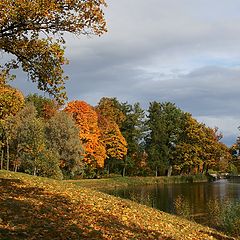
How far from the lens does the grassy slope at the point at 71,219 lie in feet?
33.4

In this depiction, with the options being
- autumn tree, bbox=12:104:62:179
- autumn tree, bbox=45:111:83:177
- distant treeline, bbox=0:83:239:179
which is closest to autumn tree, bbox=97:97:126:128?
distant treeline, bbox=0:83:239:179

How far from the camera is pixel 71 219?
11.9m

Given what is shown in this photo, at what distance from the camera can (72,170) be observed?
52656 mm

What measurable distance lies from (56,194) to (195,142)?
6937 centimetres

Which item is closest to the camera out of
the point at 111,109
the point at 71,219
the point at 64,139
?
the point at 71,219

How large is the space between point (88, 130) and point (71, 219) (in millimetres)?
48923

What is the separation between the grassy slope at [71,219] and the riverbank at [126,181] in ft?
122

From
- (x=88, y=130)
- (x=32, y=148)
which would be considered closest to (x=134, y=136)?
(x=88, y=130)

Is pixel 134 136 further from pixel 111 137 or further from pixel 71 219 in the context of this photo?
pixel 71 219

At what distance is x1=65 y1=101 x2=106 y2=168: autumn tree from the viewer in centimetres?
6019

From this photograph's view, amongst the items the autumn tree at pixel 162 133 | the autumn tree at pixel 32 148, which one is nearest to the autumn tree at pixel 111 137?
the autumn tree at pixel 162 133

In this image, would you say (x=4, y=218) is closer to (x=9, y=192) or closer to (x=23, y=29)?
(x=9, y=192)

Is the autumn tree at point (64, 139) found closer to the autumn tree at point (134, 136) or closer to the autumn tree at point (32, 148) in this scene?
the autumn tree at point (32, 148)

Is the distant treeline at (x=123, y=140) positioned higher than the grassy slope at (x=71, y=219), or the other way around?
the distant treeline at (x=123, y=140)
